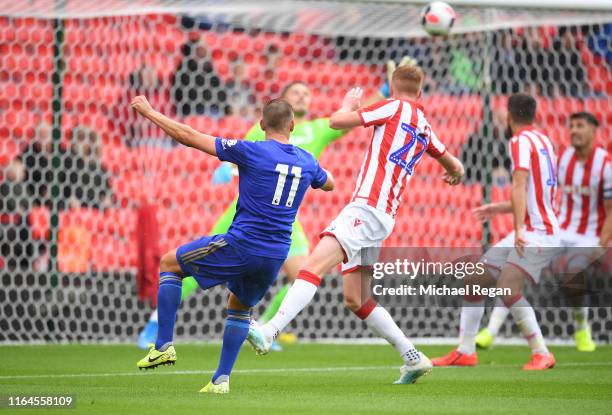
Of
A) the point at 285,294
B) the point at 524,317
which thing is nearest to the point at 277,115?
the point at 524,317

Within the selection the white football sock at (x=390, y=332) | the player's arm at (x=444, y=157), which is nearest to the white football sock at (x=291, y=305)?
the white football sock at (x=390, y=332)

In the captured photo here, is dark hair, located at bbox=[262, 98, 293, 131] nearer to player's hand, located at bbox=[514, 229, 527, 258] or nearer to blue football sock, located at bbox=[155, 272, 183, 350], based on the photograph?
blue football sock, located at bbox=[155, 272, 183, 350]

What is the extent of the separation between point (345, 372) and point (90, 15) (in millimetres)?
4235

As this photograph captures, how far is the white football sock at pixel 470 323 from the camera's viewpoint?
26.2 feet

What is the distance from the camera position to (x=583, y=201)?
1020 centimetres

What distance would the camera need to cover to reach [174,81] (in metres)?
11.7

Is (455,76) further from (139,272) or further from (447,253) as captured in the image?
(139,272)

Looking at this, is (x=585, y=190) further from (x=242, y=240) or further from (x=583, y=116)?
(x=242, y=240)

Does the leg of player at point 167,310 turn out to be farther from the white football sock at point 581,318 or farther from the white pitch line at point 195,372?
the white football sock at point 581,318

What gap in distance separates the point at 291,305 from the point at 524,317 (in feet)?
7.59

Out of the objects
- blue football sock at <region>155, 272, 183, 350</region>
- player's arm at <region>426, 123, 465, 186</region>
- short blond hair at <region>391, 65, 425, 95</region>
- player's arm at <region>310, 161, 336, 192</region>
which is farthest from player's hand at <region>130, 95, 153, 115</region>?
player's arm at <region>426, 123, 465, 186</region>

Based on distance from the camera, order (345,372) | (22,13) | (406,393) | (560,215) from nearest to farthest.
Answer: (406,393), (345,372), (22,13), (560,215)

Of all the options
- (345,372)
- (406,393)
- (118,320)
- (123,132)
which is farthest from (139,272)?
(406,393)

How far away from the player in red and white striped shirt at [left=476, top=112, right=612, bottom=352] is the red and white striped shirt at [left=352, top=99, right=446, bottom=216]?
333 centimetres
